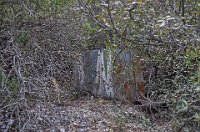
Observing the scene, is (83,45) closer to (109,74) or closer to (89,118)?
(109,74)

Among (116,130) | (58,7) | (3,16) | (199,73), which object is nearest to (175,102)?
(199,73)

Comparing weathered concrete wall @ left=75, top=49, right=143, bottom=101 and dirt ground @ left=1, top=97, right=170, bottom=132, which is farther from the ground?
weathered concrete wall @ left=75, top=49, right=143, bottom=101

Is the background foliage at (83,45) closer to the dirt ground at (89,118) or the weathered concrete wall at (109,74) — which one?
the dirt ground at (89,118)

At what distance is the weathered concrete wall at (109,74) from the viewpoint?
4164mm

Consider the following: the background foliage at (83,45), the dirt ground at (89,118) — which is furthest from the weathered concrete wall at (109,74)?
the background foliage at (83,45)

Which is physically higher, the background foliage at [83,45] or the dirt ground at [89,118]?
the background foliage at [83,45]

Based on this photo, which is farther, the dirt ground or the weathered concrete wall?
the weathered concrete wall

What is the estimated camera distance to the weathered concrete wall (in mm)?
4164

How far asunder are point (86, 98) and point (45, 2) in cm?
141

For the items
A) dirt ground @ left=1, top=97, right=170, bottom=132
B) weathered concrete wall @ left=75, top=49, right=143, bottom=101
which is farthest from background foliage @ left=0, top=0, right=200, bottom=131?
weathered concrete wall @ left=75, top=49, right=143, bottom=101

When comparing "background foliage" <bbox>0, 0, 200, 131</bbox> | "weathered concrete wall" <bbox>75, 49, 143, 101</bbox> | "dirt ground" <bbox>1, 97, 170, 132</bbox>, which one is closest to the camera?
"background foliage" <bbox>0, 0, 200, 131</bbox>

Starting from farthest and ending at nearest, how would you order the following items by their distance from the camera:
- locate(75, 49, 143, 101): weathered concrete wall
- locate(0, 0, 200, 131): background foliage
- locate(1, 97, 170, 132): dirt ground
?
locate(75, 49, 143, 101): weathered concrete wall
locate(1, 97, 170, 132): dirt ground
locate(0, 0, 200, 131): background foliage

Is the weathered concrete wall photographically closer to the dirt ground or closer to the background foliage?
the dirt ground

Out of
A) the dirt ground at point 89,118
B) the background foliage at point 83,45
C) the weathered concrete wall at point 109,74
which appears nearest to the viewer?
the background foliage at point 83,45
